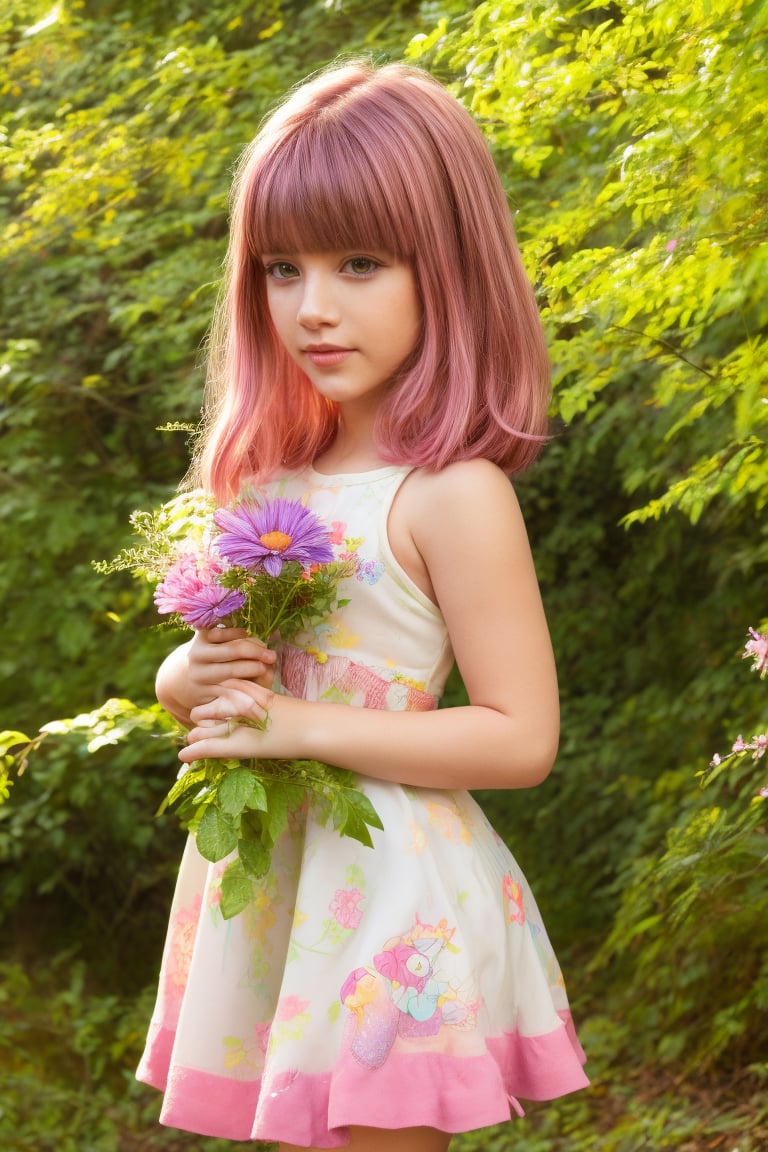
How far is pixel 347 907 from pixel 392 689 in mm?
274

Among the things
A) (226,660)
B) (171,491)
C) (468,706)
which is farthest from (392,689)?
(171,491)

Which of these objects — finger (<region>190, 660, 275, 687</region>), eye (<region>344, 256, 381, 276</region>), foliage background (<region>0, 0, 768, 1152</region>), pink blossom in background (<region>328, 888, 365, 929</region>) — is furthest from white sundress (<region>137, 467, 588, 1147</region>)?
foliage background (<region>0, 0, 768, 1152</region>)

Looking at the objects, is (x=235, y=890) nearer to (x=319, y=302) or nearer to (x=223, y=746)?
(x=223, y=746)

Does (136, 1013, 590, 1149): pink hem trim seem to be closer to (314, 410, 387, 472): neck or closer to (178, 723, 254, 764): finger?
(178, 723, 254, 764): finger

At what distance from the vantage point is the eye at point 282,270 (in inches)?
66.3

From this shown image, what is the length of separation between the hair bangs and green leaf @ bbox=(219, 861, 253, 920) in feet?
2.41

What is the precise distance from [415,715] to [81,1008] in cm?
284

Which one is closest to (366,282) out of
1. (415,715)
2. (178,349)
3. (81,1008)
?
(415,715)

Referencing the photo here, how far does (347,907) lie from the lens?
1.56m

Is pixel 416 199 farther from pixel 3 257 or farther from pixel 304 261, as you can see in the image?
pixel 3 257

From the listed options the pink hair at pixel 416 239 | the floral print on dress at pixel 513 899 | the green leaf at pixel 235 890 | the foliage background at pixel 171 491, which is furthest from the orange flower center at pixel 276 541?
the foliage background at pixel 171 491

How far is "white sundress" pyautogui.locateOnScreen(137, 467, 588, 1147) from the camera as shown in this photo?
1.50 metres

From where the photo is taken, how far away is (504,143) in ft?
8.08

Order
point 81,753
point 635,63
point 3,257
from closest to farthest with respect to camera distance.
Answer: point 635,63 → point 81,753 → point 3,257
